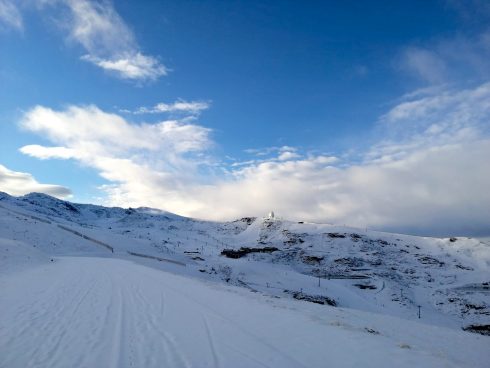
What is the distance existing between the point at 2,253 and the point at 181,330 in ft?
90.8

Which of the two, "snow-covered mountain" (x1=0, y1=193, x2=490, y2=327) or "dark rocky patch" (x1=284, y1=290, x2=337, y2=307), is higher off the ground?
"snow-covered mountain" (x1=0, y1=193, x2=490, y2=327)

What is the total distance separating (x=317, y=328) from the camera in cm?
1260

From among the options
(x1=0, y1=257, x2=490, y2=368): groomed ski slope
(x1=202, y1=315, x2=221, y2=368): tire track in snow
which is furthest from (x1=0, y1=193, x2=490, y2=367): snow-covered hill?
(x1=202, y1=315, x2=221, y2=368): tire track in snow

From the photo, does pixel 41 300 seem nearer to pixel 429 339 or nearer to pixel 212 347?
pixel 212 347

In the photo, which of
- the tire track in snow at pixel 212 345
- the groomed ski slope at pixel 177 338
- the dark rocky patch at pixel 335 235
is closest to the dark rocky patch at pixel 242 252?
the dark rocky patch at pixel 335 235

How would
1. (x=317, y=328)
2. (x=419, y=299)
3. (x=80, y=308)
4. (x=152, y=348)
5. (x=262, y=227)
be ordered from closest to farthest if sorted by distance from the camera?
(x=152, y=348) < (x=317, y=328) < (x=80, y=308) < (x=419, y=299) < (x=262, y=227)

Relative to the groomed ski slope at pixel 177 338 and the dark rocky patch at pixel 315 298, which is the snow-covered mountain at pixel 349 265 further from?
the groomed ski slope at pixel 177 338

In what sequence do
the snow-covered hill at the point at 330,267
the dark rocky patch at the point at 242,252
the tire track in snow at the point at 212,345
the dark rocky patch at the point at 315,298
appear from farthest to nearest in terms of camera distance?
1. the dark rocky patch at the point at 242,252
2. the dark rocky patch at the point at 315,298
3. the snow-covered hill at the point at 330,267
4. the tire track in snow at the point at 212,345

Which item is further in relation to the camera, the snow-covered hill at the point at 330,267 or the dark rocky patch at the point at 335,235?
the dark rocky patch at the point at 335,235

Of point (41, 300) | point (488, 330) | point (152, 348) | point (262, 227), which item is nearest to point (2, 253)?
point (41, 300)

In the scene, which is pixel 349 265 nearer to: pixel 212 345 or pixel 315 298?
pixel 315 298

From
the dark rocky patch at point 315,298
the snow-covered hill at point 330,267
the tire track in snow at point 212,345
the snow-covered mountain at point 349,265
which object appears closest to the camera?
the tire track in snow at point 212,345

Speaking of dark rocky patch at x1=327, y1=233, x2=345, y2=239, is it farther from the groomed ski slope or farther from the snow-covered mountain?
the groomed ski slope

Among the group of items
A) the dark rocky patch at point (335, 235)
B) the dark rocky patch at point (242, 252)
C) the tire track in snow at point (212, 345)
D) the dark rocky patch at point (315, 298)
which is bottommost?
the dark rocky patch at point (315, 298)
